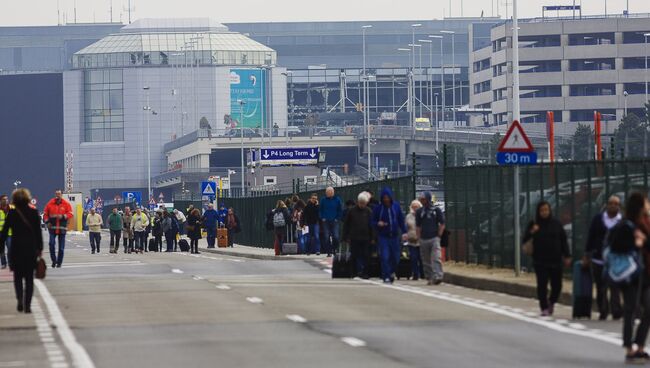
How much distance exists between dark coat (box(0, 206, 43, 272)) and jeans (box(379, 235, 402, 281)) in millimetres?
9493

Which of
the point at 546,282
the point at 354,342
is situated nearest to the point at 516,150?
the point at 546,282

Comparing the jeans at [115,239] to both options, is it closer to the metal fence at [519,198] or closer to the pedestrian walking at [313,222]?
the pedestrian walking at [313,222]

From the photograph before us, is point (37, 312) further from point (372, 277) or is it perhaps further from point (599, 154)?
point (599, 154)

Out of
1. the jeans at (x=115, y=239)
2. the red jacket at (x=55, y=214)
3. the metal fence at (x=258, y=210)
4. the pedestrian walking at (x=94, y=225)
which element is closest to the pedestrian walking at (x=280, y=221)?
the metal fence at (x=258, y=210)

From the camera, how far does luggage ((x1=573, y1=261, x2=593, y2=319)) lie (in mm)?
23812

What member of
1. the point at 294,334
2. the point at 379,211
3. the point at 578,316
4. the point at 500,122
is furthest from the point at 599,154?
the point at 500,122

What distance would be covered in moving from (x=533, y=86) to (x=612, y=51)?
346 inches

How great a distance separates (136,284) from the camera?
3378cm

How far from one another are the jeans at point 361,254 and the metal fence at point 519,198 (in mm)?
2428

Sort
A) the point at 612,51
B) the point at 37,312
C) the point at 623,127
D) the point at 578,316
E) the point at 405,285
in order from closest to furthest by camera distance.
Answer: the point at 578,316
the point at 37,312
the point at 405,285
the point at 623,127
the point at 612,51

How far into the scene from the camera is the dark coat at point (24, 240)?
84.8 ft

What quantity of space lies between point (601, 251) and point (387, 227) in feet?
36.6

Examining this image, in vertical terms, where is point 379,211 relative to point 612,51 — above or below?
below

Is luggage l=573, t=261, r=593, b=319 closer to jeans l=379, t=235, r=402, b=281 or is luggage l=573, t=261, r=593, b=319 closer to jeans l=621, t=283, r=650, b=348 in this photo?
jeans l=621, t=283, r=650, b=348
